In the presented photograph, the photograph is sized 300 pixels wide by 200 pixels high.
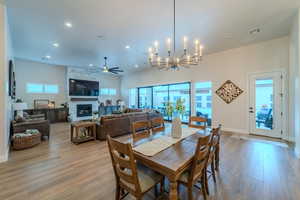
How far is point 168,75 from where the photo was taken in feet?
24.9

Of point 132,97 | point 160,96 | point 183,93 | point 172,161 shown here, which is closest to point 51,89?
point 132,97

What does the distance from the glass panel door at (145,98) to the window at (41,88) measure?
513cm

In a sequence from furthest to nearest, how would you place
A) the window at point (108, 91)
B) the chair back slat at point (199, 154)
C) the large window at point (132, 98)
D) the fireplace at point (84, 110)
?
the large window at point (132, 98) < the window at point (108, 91) < the fireplace at point (84, 110) < the chair back slat at point (199, 154)

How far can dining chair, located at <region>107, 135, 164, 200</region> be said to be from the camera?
1.32 m

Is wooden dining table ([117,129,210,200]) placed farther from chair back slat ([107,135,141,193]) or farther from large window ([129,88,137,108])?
large window ([129,88,137,108])

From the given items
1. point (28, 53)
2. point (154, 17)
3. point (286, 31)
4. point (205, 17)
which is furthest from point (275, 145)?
point (28, 53)

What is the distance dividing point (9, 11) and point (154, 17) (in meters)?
3.26

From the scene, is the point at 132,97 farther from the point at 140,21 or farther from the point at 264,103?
the point at 264,103

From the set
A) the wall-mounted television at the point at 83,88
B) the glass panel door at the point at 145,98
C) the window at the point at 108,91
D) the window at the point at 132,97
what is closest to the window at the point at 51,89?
the wall-mounted television at the point at 83,88

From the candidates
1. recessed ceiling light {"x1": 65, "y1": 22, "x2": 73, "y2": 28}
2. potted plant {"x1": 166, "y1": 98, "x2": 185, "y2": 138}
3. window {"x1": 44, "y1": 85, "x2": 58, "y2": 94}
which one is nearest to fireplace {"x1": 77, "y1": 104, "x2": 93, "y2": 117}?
window {"x1": 44, "y1": 85, "x2": 58, "y2": 94}

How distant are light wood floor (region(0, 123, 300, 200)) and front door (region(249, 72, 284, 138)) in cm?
113

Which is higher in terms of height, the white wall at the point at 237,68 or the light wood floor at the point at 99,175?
the white wall at the point at 237,68

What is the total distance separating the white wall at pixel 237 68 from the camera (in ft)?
14.4

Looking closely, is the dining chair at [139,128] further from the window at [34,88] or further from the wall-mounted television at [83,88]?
the window at [34,88]
